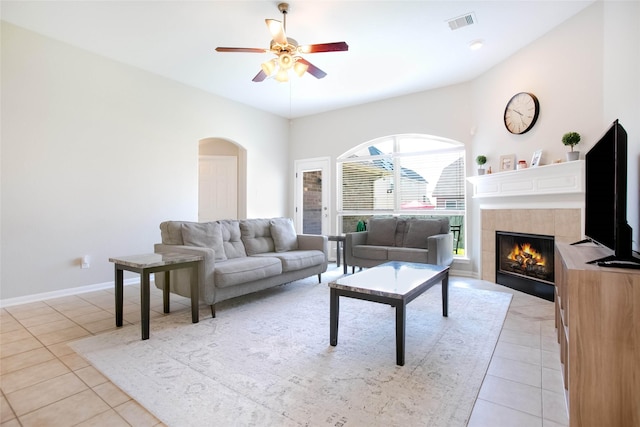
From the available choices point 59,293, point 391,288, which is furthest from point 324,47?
point 59,293

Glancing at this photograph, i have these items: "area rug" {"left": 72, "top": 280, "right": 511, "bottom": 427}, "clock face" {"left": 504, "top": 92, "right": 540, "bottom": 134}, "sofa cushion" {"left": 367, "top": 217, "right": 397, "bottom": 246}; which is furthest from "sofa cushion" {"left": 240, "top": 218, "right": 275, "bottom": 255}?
"clock face" {"left": 504, "top": 92, "right": 540, "bottom": 134}

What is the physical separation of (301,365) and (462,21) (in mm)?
3555

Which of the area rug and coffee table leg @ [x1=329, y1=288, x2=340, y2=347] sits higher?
coffee table leg @ [x1=329, y1=288, x2=340, y2=347]

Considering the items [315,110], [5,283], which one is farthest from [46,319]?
[315,110]

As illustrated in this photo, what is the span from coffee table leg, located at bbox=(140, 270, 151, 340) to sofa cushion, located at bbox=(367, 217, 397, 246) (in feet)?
11.3

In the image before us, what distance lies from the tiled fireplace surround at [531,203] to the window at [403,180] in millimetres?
618

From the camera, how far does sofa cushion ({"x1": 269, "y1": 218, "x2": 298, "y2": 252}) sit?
4.28 m

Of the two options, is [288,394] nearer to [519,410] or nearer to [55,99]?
[519,410]

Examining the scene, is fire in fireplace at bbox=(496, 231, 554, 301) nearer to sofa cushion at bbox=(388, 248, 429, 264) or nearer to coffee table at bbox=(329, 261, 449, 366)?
sofa cushion at bbox=(388, 248, 429, 264)

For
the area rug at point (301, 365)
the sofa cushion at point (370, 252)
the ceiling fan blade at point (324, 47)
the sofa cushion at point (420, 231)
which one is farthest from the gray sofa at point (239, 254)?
the ceiling fan blade at point (324, 47)

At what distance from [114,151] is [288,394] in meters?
3.91

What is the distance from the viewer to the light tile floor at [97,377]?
1.58 meters

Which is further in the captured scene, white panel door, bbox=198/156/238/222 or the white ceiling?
white panel door, bbox=198/156/238/222

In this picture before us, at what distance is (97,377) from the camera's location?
1946mm
